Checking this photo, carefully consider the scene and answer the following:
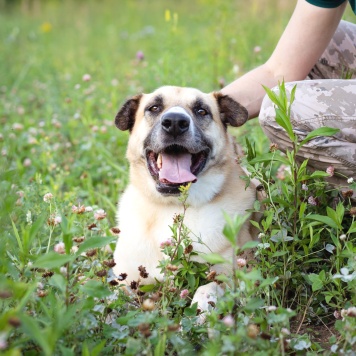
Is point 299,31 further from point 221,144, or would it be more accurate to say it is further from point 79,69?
point 79,69

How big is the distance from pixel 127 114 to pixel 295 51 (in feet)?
3.28

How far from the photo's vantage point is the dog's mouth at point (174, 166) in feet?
9.93

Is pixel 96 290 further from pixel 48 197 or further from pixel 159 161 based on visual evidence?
pixel 159 161

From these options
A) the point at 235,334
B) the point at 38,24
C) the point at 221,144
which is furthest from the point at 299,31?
the point at 38,24

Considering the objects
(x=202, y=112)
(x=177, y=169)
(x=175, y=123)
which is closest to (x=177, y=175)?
(x=177, y=169)

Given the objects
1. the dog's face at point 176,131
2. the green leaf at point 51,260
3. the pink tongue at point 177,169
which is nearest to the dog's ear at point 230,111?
the dog's face at point 176,131

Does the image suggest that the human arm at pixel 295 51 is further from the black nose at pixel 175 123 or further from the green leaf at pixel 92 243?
the green leaf at pixel 92 243

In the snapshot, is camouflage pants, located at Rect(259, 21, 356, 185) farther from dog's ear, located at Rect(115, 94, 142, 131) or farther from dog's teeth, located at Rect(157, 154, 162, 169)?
dog's ear, located at Rect(115, 94, 142, 131)

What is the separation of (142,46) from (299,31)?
243 inches

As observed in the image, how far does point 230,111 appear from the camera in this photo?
3.29 m

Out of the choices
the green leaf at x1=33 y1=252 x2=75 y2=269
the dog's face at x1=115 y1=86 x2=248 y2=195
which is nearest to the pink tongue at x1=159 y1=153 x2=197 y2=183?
the dog's face at x1=115 y1=86 x2=248 y2=195

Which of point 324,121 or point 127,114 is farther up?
point 324,121

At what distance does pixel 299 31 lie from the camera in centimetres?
319

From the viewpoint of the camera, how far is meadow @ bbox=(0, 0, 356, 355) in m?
1.96
